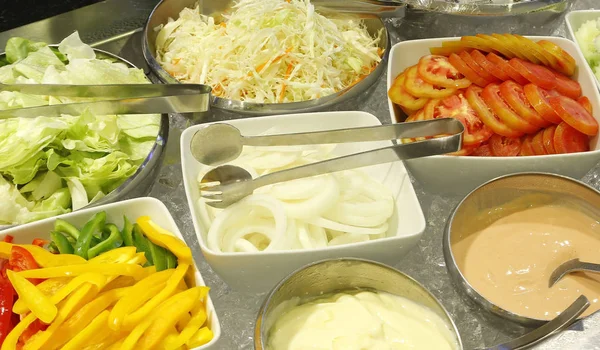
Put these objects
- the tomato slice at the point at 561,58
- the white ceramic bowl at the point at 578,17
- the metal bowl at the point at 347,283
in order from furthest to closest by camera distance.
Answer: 1. the white ceramic bowl at the point at 578,17
2. the tomato slice at the point at 561,58
3. the metal bowl at the point at 347,283

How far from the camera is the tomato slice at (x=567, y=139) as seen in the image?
5.29 feet

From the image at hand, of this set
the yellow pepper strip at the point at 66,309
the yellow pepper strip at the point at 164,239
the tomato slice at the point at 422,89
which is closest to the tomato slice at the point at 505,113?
the tomato slice at the point at 422,89

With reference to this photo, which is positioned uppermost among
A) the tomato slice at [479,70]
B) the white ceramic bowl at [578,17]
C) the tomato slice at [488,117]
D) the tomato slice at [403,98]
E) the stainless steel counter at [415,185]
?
the white ceramic bowl at [578,17]

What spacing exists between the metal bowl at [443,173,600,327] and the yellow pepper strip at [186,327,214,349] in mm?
643

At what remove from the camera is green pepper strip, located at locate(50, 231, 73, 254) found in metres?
1.32

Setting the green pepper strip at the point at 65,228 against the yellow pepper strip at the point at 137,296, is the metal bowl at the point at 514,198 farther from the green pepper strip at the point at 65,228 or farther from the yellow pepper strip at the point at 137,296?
the green pepper strip at the point at 65,228

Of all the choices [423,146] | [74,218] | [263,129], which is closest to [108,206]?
[74,218]

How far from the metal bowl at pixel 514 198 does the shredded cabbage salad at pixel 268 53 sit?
64 centimetres

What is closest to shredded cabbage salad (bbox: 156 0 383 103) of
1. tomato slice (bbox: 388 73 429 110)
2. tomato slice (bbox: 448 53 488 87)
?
tomato slice (bbox: 388 73 429 110)

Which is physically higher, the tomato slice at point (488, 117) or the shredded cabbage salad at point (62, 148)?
the tomato slice at point (488, 117)

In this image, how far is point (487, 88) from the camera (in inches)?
67.7

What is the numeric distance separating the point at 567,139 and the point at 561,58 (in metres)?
0.34

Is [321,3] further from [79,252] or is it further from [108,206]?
[79,252]

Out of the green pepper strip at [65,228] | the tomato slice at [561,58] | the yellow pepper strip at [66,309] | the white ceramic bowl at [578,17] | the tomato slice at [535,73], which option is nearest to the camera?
the yellow pepper strip at [66,309]
